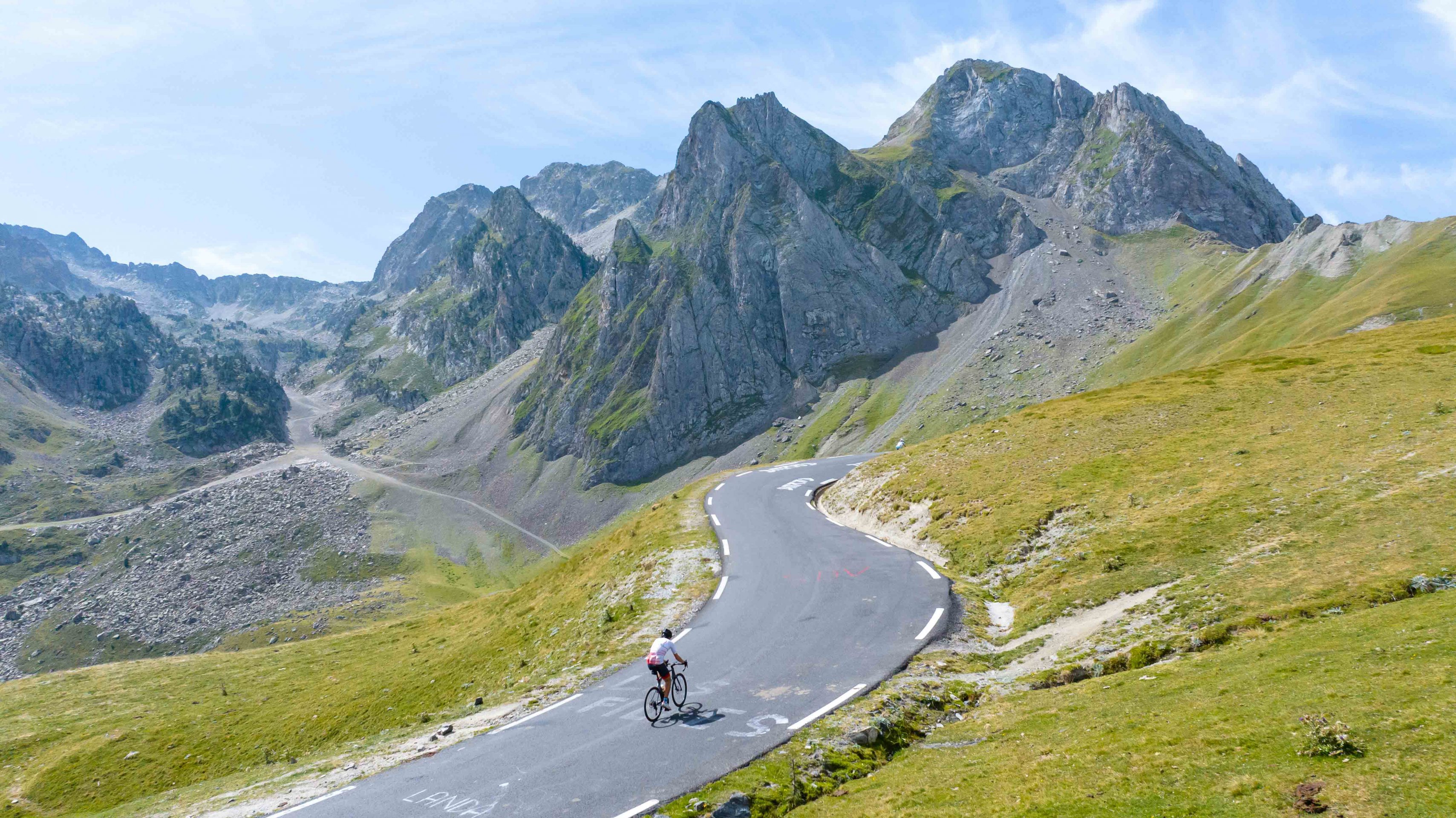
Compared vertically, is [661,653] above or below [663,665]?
above

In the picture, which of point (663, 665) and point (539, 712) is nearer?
point (663, 665)

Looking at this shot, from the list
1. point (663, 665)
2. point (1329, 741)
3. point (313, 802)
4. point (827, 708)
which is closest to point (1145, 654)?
point (1329, 741)

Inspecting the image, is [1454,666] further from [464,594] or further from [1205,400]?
[464,594]

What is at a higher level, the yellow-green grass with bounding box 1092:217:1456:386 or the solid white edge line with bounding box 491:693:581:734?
the yellow-green grass with bounding box 1092:217:1456:386

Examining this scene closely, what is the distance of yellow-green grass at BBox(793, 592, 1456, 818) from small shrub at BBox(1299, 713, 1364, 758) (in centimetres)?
18

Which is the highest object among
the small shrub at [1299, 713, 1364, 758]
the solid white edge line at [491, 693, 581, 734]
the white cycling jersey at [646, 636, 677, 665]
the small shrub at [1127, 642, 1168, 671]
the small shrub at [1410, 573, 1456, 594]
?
the white cycling jersey at [646, 636, 677, 665]

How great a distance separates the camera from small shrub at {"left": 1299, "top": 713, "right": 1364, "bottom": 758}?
10.8m

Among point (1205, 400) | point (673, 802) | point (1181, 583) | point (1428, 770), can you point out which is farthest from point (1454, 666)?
point (1205, 400)

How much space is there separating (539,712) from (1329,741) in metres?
18.7

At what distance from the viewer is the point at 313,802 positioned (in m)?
16.3

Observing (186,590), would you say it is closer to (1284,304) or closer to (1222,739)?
(1222,739)

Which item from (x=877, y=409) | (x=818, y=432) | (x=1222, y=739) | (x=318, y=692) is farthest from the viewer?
(x=818, y=432)

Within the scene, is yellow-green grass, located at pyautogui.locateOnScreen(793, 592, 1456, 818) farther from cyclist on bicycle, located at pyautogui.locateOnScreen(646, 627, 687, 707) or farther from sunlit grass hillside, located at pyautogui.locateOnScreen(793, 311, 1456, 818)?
cyclist on bicycle, located at pyautogui.locateOnScreen(646, 627, 687, 707)

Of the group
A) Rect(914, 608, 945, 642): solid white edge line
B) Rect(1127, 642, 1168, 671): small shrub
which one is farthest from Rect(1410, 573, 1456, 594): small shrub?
Rect(914, 608, 945, 642): solid white edge line
